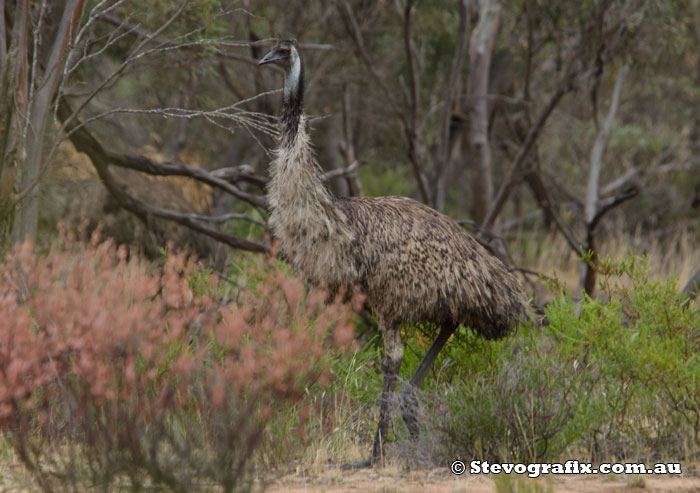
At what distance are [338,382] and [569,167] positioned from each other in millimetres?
12828

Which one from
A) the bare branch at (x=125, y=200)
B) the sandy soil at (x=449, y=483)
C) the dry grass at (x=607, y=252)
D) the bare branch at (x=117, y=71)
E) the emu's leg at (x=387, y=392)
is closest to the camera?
the sandy soil at (x=449, y=483)

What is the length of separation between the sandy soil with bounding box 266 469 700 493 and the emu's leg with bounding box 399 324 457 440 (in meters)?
0.53

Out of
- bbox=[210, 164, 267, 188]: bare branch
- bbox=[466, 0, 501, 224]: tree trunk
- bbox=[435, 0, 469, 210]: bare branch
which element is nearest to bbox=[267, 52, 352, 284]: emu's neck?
bbox=[210, 164, 267, 188]: bare branch

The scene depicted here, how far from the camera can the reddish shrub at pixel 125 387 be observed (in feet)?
11.8

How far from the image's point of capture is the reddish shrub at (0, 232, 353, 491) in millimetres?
3582

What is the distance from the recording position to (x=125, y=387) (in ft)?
13.1

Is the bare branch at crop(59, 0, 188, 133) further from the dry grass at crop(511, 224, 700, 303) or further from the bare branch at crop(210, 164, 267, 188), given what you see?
the dry grass at crop(511, 224, 700, 303)

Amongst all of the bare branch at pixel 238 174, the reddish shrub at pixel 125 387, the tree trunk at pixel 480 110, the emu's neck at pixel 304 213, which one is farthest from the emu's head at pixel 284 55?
Answer: the tree trunk at pixel 480 110

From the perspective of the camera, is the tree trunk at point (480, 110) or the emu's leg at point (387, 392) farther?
the tree trunk at point (480, 110)

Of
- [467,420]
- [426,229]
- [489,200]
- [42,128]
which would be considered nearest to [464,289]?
[426,229]

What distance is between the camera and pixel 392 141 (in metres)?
16.2

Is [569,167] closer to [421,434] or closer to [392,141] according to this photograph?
[392,141]

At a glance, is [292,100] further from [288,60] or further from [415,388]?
[415,388]

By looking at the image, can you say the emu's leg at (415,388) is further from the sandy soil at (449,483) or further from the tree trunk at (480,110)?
the tree trunk at (480,110)
